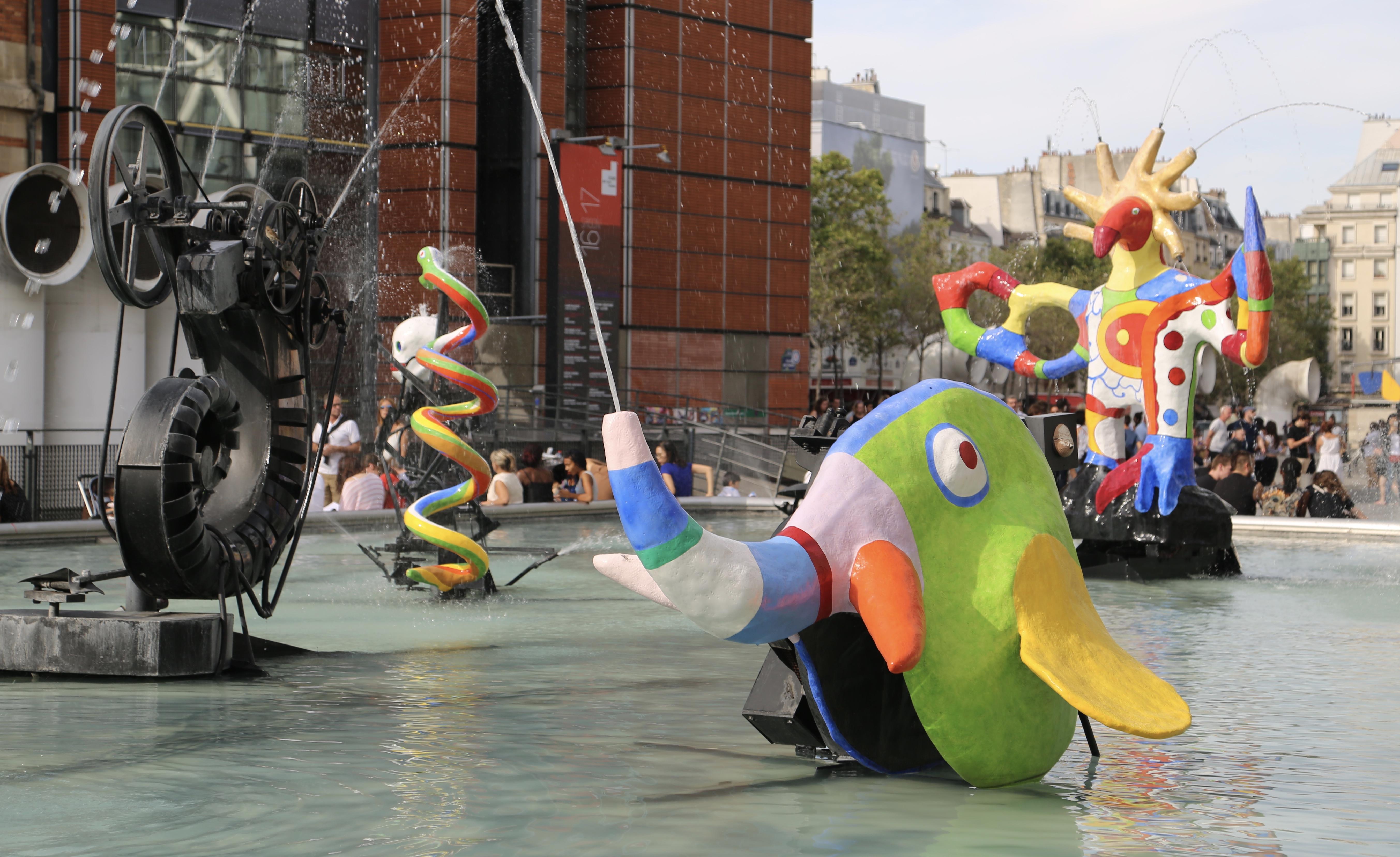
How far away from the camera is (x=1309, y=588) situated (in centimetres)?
1252

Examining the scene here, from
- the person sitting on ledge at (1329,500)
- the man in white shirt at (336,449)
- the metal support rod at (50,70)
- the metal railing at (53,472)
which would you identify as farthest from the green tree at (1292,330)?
the metal railing at (53,472)

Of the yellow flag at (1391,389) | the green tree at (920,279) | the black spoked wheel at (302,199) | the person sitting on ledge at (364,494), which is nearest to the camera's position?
the black spoked wheel at (302,199)

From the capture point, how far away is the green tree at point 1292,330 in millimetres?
76625

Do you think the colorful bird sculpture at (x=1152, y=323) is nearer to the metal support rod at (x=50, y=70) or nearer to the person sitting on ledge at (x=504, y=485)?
the person sitting on ledge at (x=504, y=485)

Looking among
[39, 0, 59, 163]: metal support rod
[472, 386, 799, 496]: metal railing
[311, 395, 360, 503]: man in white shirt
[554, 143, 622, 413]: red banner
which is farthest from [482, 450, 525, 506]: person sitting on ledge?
[39, 0, 59, 163]: metal support rod

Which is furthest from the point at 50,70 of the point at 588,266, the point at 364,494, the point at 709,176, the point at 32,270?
the point at 709,176

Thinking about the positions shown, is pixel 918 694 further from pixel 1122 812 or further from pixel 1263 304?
pixel 1263 304

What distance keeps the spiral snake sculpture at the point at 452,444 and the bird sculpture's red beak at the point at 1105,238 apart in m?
5.23

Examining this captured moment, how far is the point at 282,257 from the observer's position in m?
8.12

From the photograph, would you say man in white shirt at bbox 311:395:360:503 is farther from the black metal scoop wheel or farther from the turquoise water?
the turquoise water

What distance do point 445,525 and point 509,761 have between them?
605 cm

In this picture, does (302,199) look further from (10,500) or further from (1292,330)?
(1292,330)

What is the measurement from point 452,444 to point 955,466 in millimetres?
5956

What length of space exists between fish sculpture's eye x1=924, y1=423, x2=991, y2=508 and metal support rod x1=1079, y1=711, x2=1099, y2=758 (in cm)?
107
